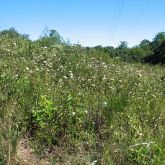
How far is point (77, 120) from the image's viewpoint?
17.4 feet

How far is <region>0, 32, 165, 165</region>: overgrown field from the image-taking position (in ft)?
15.5

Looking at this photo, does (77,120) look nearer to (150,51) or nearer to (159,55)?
(159,55)

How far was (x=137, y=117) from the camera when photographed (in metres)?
5.73

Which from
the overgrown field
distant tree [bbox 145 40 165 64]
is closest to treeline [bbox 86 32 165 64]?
distant tree [bbox 145 40 165 64]

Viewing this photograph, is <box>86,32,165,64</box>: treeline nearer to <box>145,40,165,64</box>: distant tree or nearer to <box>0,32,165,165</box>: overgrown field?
<box>145,40,165,64</box>: distant tree

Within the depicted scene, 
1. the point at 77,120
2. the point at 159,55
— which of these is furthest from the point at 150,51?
the point at 77,120

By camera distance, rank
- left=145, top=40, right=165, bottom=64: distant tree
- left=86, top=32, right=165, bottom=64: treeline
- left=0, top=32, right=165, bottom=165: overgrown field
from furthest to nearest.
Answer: left=86, top=32, right=165, bottom=64: treeline
left=145, top=40, right=165, bottom=64: distant tree
left=0, top=32, right=165, bottom=165: overgrown field

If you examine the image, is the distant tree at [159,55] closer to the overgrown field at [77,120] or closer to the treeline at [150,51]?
the treeline at [150,51]

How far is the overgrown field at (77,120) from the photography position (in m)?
4.71

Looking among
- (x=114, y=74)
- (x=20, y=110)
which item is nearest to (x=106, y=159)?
(x=20, y=110)

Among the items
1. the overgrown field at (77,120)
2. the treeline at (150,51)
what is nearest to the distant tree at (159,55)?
the treeline at (150,51)

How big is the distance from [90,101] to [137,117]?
26.9 inches

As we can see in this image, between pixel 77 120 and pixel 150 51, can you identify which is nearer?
pixel 77 120

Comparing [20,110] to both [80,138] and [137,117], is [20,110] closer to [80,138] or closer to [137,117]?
[80,138]
